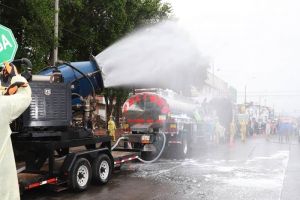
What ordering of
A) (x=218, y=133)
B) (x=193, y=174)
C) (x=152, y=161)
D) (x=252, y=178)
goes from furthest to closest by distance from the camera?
(x=218, y=133)
(x=152, y=161)
(x=193, y=174)
(x=252, y=178)

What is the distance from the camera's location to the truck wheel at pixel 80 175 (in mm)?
8883

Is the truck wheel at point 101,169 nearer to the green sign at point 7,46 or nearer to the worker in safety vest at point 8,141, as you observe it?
the green sign at point 7,46

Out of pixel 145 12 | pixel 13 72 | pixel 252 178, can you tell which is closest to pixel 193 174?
pixel 252 178

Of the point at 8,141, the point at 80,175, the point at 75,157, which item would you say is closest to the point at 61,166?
the point at 75,157

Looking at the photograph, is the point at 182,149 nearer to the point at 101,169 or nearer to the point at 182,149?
the point at 182,149

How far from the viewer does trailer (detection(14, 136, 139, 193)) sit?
8.44 metres

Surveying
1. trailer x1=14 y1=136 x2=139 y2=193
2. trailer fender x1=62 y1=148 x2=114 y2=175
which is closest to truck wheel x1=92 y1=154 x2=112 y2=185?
trailer x1=14 y1=136 x2=139 y2=193

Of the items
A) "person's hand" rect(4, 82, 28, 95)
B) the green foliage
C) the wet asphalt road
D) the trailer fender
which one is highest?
the green foliage

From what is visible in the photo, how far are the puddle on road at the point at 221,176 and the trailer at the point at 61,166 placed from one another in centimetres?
177

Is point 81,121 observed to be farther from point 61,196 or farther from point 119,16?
point 119,16

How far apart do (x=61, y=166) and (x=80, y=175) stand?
0.53 meters

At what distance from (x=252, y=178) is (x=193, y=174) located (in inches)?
63.7

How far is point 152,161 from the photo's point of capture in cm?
1480

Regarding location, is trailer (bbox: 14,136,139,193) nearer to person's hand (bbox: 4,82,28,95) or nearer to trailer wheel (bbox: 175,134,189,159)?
person's hand (bbox: 4,82,28,95)
